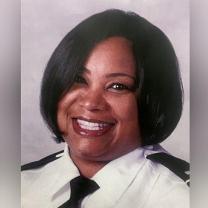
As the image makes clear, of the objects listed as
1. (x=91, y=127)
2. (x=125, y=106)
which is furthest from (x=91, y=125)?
(x=125, y=106)

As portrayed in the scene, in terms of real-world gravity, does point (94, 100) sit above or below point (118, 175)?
above

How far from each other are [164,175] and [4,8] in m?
0.74

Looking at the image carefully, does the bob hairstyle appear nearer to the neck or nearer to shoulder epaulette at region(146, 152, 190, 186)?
shoulder epaulette at region(146, 152, 190, 186)

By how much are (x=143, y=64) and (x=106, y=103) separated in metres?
0.17

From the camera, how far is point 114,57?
1102mm

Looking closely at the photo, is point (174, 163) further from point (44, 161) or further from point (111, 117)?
point (44, 161)

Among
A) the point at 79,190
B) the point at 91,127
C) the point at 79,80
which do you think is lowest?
the point at 79,190

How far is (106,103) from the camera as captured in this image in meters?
1.10

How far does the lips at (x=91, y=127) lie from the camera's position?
43.6 inches

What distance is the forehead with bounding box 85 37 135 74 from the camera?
1.10 m

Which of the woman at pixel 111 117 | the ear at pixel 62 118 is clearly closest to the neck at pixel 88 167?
the woman at pixel 111 117

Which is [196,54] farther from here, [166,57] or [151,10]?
[151,10]

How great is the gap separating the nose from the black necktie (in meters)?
0.23

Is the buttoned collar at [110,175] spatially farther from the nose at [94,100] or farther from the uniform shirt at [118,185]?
the nose at [94,100]
